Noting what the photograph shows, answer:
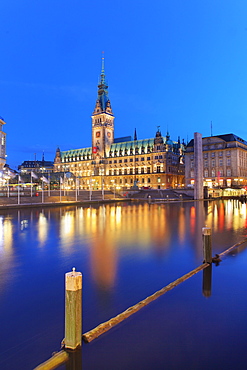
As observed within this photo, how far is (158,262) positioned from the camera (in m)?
12.5

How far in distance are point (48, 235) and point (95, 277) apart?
10.3 m

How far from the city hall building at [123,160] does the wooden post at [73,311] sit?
130 metres

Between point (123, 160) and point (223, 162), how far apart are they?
6849 cm

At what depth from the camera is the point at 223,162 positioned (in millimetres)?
106500

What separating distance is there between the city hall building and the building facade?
3004cm

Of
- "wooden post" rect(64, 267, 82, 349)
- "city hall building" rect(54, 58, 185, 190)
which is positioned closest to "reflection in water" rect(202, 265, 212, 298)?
"wooden post" rect(64, 267, 82, 349)

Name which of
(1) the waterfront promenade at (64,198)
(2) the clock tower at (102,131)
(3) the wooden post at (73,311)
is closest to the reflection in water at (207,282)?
(3) the wooden post at (73,311)

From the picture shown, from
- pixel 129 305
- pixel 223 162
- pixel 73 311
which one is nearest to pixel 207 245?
pixel 129 305

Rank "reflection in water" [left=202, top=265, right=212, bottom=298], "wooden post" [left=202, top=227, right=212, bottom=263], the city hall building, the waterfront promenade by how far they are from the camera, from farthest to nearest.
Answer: the city hall building
the waterfront promenade
"wooden post" [left=202, top=227, right=212, bottom=263]
"reflection in water" [left=202, top=265, right=212, bottom=298]

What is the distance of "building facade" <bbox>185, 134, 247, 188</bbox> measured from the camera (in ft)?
342

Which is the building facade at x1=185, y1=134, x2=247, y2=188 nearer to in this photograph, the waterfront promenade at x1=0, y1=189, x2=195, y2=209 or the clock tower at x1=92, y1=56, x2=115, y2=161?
the waterfront promenade at x1=0, y1=189, x2=195, y2=209

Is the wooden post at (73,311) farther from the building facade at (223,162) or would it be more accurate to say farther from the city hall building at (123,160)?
the city hall building at (123,160)

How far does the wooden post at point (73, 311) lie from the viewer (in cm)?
585

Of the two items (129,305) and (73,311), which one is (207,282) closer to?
(129,305)
